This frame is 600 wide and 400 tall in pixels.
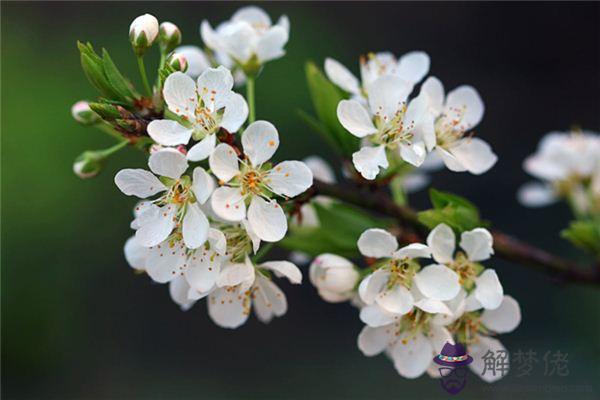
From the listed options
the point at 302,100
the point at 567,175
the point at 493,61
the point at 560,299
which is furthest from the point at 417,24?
the point at 567,175

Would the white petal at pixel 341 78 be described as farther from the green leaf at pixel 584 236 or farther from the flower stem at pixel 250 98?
the green leaf at pixel 584 236

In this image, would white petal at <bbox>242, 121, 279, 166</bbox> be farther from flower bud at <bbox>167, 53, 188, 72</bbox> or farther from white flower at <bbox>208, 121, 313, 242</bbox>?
flower bud at <bbox>167, 53, 188, 72</bbox>

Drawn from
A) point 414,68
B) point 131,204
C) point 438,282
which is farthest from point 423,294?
point 131,204

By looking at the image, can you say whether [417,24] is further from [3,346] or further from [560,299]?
[3,346]

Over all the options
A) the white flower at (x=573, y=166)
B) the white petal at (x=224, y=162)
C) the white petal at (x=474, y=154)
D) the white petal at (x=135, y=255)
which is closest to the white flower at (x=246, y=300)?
the white petal at (x=135, y=255)

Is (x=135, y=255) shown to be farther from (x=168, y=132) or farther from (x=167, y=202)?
(x=168, y=132)
